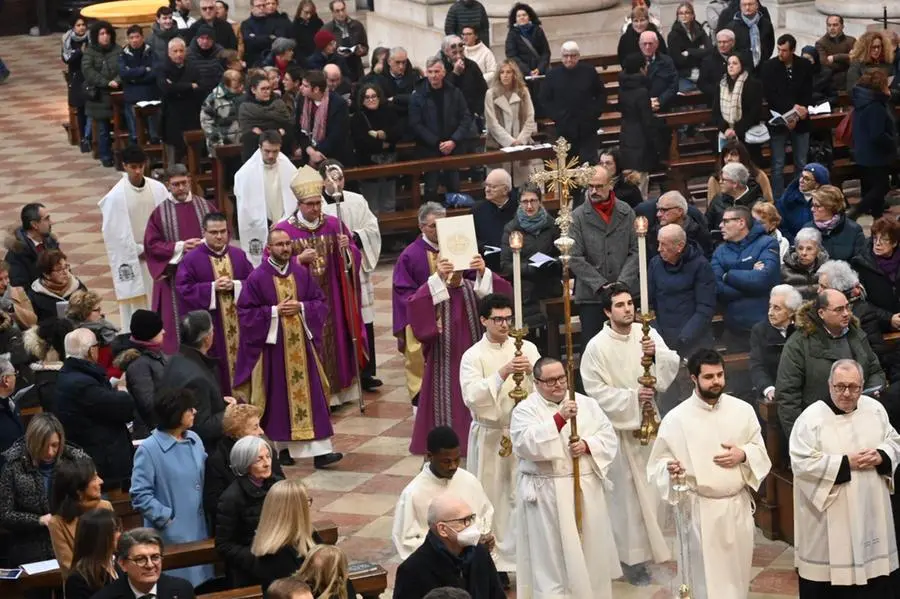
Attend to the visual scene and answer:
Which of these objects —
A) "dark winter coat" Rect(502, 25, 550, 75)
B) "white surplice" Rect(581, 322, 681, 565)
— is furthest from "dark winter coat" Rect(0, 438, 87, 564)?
"dark winter coat" Rect(502, 25, 550, 75)

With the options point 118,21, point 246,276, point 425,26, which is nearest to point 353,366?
point 246,276

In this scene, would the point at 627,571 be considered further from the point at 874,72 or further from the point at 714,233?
the point at 874,72

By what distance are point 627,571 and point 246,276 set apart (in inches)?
143

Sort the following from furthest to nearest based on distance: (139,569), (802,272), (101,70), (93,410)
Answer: (101,70) < (802,272) < (93,410) < (139,569)

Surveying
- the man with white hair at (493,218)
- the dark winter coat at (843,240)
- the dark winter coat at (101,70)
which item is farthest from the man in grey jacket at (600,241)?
the dark winter coat at (101,70)

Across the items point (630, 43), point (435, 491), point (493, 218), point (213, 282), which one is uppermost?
point (630, 43)

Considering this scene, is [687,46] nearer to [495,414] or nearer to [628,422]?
[628,422]

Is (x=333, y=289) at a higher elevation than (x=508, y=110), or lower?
lower

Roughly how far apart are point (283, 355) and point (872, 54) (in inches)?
280

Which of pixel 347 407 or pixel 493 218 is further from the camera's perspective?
pixel 347 407

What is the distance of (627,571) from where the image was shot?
10.8 meters

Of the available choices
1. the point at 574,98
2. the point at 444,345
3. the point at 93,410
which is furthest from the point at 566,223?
the point at 574,98

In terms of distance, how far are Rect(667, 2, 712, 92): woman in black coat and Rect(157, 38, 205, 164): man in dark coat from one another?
15.6ft

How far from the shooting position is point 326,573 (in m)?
7.77
